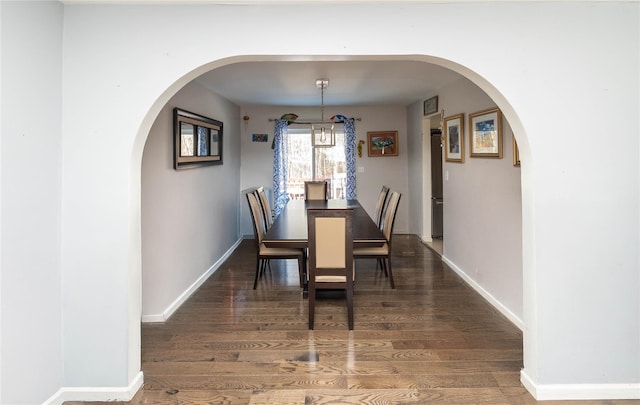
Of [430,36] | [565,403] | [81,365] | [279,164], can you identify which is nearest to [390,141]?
[279,164]

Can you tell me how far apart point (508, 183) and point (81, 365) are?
322cm

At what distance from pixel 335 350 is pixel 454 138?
9.56 ft

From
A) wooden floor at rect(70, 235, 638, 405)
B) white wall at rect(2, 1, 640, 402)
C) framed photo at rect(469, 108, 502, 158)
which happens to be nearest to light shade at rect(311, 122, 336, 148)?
framed photo at rect(469, 108, 502, 158)

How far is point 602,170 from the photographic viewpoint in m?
2.21

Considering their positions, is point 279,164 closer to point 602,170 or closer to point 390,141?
point 390,141

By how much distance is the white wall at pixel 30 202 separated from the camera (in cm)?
179

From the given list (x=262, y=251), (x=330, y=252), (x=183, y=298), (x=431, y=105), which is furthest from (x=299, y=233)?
(x=431, y=105)

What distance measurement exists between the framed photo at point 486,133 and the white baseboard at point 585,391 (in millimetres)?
1873

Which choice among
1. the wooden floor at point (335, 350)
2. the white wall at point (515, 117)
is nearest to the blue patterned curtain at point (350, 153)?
the wooden floor at point (335, 350)

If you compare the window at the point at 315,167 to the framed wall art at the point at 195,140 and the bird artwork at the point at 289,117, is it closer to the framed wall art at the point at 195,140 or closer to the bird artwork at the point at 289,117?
the bird artwork at the point at 289,117

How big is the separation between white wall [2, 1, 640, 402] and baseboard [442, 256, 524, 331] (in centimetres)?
90

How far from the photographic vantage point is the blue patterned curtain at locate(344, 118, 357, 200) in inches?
271

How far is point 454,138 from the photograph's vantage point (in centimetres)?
466

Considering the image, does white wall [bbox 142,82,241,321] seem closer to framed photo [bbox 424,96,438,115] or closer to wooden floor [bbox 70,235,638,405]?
wooden floor [bbox 70,235,638,405]
